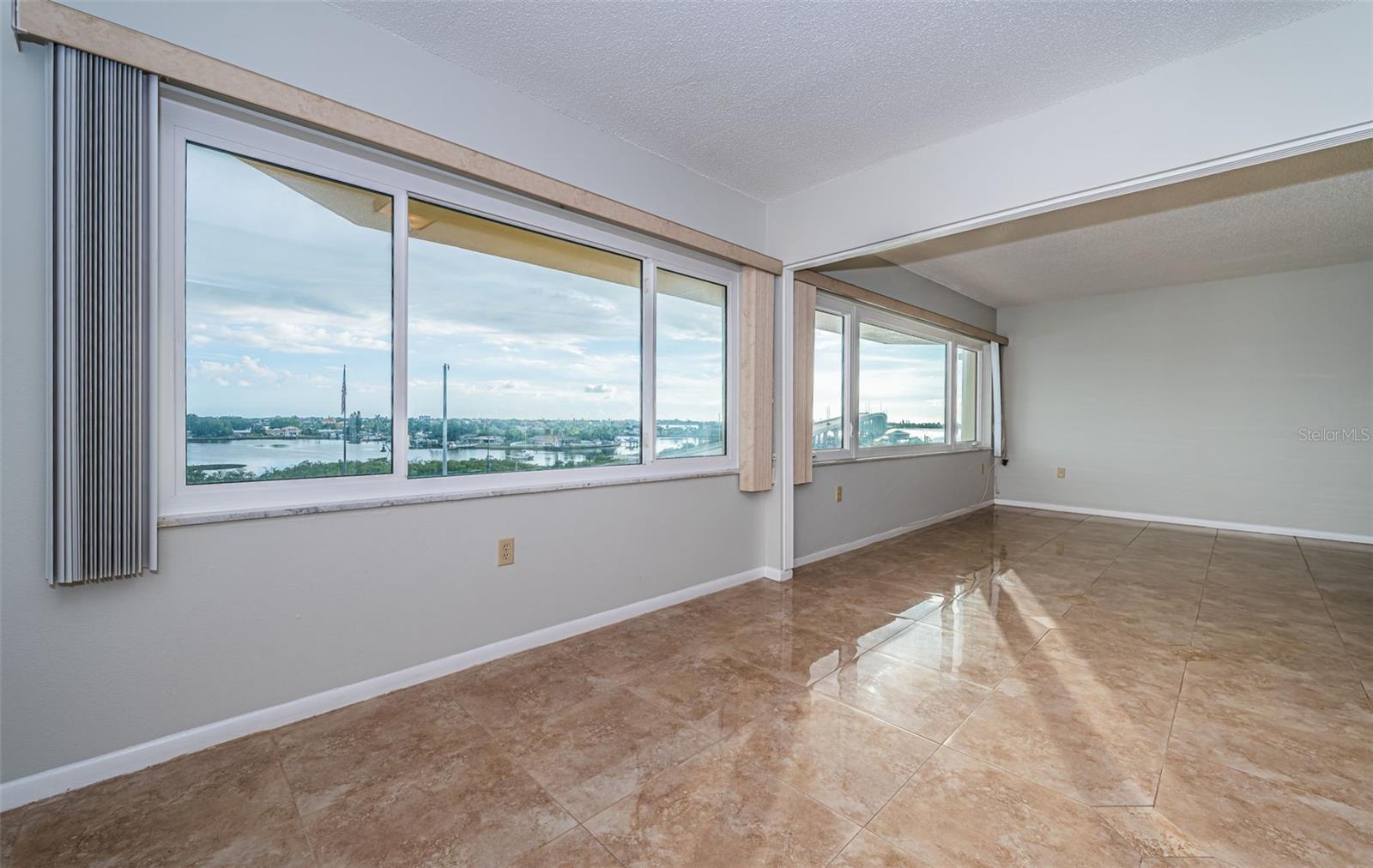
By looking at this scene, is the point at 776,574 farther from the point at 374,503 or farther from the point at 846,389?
the point at 374,503

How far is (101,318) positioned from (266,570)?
938mm

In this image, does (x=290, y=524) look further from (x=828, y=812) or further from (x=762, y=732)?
(x=828, y=812)

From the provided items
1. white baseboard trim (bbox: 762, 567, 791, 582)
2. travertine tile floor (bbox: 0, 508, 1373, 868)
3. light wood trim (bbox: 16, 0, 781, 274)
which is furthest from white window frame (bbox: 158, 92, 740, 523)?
white baseboard trim (bbox: 762, 567, 791, 582)

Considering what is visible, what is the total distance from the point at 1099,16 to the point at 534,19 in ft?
6.95

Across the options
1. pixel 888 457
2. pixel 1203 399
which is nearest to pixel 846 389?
pixel 888 457

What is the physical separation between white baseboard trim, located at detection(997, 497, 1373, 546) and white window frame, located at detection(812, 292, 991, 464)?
3.09 ft

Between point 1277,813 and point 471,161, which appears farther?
point 471,161

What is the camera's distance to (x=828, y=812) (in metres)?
1.65

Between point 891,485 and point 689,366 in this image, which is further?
point 891,485

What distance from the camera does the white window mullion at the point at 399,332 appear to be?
244cm

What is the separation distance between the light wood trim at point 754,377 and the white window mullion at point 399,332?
2127mm

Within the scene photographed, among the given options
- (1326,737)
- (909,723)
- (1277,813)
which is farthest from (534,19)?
(1326,737)

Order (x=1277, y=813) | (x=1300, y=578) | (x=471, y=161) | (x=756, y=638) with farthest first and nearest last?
(x=1300, y=578) → (x=756, y=638) → (x=471, y=161) → (x=1277, y=813)

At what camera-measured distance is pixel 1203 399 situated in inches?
238
